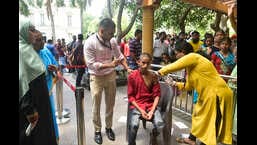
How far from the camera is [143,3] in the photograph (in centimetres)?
529

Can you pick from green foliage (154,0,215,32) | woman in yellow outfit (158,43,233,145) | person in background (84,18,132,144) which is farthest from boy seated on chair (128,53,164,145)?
green foliage (154,0,215,32)

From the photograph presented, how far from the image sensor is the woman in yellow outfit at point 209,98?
11.7ft

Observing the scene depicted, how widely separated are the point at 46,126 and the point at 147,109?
1.56m

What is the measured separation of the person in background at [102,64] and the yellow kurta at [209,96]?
1118 mm

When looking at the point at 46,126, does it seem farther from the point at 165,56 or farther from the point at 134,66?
the point at 165,56

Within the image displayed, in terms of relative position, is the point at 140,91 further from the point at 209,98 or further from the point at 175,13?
the point at 175,13

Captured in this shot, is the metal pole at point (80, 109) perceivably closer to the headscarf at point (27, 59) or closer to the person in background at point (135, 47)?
the headscarf at point (27, 59)

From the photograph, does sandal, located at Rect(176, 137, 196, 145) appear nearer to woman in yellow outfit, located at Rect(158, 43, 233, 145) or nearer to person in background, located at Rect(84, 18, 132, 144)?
woman in yellow outfit, located at Rect(158, 43, 233, 145)

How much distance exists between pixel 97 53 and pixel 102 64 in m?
0.21

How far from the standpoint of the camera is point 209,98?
3.62 meters

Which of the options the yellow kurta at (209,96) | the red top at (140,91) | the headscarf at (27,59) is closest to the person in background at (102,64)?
the red top at (140,91)

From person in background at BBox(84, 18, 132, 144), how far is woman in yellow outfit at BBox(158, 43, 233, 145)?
107 cm
